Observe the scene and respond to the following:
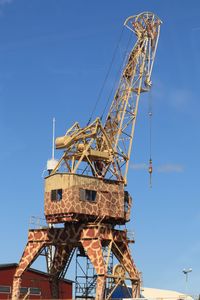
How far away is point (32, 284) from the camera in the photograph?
288 feet

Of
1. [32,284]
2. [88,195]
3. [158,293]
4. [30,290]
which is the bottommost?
[30,290]

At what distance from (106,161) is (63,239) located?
36.3ft

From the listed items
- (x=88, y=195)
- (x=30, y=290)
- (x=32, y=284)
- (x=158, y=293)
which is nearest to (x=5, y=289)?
(x=30, y=290)

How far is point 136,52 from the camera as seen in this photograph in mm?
85688

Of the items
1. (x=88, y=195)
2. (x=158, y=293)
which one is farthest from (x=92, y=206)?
(x=158, y=293)

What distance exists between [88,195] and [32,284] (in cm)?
1931

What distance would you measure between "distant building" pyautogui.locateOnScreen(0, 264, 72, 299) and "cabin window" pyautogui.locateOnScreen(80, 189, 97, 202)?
16.7 meters

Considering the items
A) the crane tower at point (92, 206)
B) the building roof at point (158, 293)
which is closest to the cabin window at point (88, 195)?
the crane tower at point (92, 206)

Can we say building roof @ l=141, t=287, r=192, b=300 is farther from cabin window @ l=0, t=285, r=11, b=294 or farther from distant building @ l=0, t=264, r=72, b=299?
cabin window @ l=0, t=285, r=11, b=294

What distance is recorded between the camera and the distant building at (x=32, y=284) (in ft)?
276

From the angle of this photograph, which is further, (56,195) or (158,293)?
(158,293)

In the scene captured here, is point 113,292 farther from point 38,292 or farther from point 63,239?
point 38,292

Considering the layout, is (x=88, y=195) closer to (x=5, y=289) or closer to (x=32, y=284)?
(x=5, y=289)

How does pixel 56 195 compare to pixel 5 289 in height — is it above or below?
above
